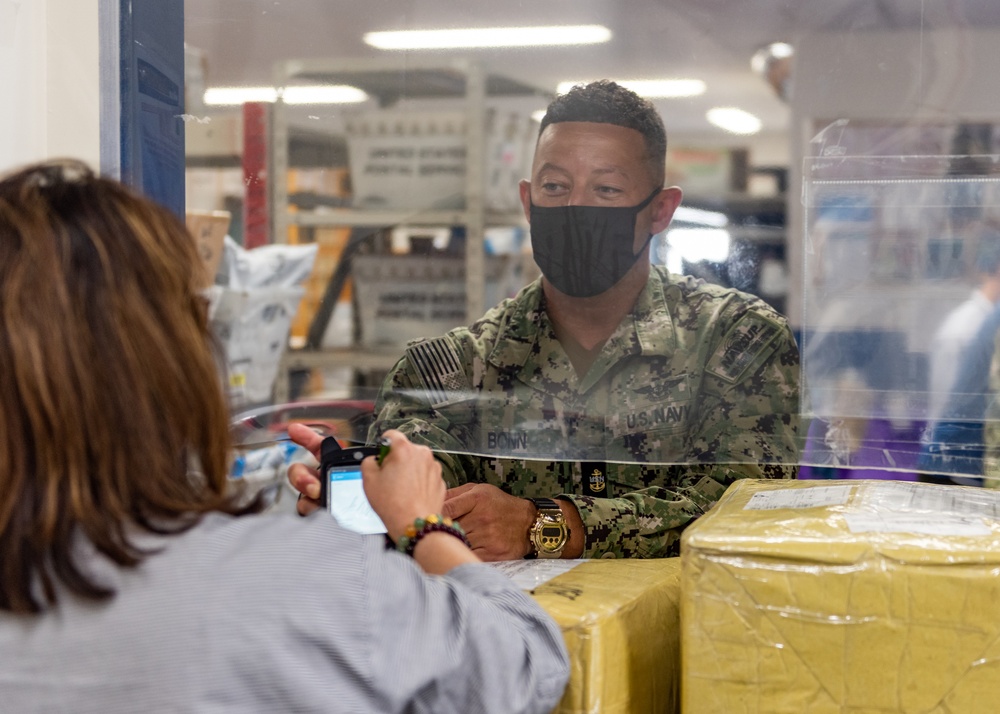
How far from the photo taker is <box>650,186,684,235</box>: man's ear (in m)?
1.08

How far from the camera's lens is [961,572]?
794 millimetres

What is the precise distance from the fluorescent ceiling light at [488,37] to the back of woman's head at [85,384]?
19.5 inches

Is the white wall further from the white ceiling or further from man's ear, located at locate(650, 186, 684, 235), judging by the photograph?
man's ear, located at locate(650, 186, 684, 235)

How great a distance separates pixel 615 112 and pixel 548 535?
19.3 inches

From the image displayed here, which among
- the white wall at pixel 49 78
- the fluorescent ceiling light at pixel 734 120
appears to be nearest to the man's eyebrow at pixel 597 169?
the fluorescent ceiling light at pixel 734 120

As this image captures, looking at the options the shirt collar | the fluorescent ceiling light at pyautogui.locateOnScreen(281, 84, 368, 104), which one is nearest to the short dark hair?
the shirt collar

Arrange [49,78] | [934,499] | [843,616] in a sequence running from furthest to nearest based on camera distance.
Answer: [49,78], [934,499], [843,616]

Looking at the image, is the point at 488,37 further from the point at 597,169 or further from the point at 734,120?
the point at 734,120

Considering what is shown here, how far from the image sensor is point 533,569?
106cm

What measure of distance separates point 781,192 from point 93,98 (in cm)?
89

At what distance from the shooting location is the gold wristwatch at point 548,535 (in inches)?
44.5

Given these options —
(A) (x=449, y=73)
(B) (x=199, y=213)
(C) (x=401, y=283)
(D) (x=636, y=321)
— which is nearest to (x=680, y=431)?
(D) (x=636, y=321)

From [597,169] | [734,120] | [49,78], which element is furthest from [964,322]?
[49,78]

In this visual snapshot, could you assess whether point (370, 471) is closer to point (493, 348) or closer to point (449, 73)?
point (493, 348)
